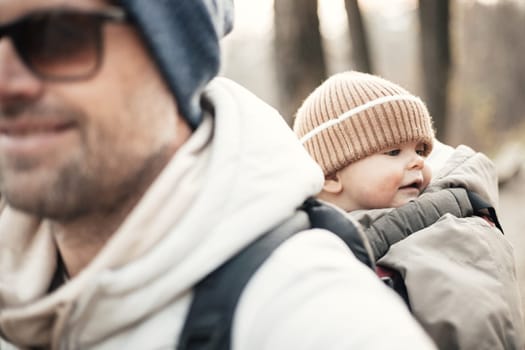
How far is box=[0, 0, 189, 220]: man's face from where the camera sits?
4.49 ft

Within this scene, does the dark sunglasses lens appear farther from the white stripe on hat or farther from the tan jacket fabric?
the white stripe on hat

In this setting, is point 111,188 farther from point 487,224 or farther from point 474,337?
point 487,224

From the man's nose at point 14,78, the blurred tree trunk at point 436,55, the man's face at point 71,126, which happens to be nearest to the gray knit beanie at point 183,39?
the man's face at point 71,126

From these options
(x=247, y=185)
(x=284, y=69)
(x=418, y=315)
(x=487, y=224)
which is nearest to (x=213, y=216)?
(x=247, y=185)

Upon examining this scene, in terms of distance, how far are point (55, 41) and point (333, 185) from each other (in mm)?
1420

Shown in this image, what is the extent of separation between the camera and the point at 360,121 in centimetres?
251

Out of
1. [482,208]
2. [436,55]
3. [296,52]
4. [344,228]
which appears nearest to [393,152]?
[482,208]

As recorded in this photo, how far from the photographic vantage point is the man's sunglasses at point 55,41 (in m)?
1.36

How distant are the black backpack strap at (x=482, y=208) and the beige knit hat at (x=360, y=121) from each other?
36 centimetres

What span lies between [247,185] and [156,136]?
0.23 m

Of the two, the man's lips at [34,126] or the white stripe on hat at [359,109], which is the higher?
the man's lips at [34,126]

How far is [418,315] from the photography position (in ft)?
5.88

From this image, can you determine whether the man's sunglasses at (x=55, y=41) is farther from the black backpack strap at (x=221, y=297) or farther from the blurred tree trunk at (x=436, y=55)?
the blurred tree trunk at (x=436, y=55)

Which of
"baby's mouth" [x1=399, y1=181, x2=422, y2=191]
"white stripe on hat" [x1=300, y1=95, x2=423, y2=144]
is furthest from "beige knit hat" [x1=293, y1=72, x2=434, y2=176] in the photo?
"baby's mouth" [x1=399, y1=181, x2=422, y2=191]
